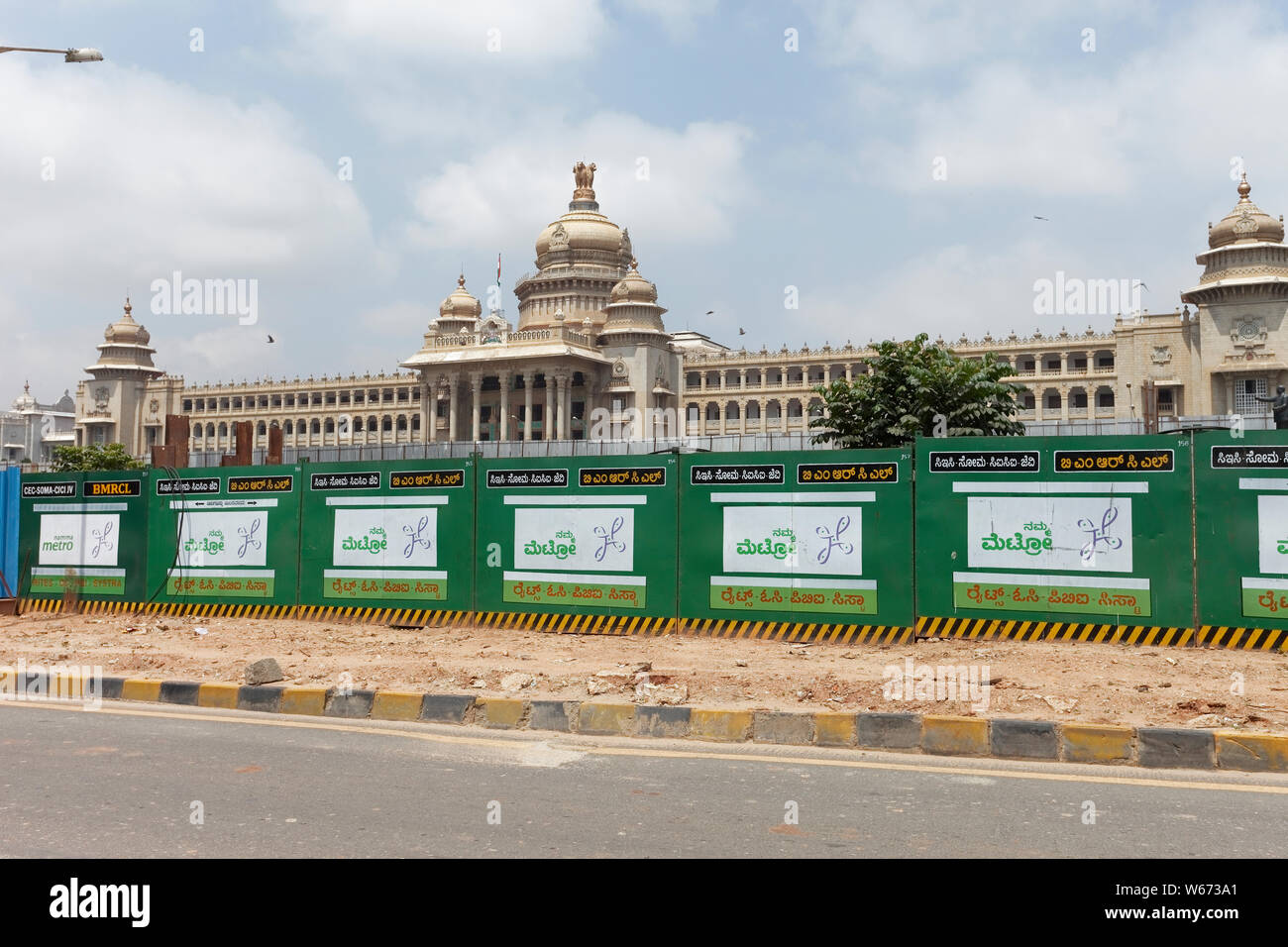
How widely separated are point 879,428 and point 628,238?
66.2 m

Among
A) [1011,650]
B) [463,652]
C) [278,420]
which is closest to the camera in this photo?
[1011,650]

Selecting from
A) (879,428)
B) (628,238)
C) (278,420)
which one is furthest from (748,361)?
(879,428)

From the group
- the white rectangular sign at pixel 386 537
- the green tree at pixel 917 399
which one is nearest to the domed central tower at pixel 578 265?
the green tree at pixel 917 399

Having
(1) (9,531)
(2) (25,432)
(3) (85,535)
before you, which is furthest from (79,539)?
(2) (25,432)

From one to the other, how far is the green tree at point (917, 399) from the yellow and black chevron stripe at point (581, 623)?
351 inches

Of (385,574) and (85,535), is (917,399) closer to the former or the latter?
(385,574)

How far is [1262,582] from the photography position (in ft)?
30.5

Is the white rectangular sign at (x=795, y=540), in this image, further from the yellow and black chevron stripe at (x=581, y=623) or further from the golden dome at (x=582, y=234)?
the golden dome at (x=582, y=234)

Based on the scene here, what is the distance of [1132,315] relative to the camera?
60062mm

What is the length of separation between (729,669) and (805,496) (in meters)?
2.40

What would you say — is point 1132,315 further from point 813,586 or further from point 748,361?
point 813,586

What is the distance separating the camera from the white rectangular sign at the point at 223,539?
13.2m

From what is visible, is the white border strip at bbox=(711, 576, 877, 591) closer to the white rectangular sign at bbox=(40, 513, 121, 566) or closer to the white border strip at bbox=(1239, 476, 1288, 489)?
the white border strip at bbox=(1239, 476, 1288, 489)
